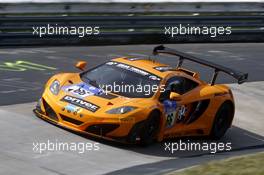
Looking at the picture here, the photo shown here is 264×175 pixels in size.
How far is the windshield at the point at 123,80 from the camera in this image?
12258mm

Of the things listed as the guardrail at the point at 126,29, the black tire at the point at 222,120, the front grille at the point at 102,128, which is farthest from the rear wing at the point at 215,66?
the guardrail at the point at 126,29

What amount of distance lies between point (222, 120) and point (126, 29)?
10.3 meters

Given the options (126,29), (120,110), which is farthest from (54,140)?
(126,29)

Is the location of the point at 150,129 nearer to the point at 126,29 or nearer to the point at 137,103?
the point at 137,103

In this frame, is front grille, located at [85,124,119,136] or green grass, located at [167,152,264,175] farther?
front grille, located at [85,124,119,136]

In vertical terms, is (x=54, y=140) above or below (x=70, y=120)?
below

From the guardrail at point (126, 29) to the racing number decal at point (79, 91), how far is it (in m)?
8.56

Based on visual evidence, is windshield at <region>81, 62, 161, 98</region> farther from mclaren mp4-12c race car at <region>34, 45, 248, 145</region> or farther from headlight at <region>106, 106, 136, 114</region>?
headlight at <region>106, 106, 136, 114</region>

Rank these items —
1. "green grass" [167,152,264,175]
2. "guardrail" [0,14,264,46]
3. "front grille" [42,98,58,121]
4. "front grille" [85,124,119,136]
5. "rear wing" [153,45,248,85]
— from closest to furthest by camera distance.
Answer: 1. "green grass" [167,152,264,175]
2. "front grille" [85,124,119,136]
3. "front grille" [42,98,58,121]
4. "rear wing" [153,45,248,85]
5. "guardrail" [0,14,264,46]

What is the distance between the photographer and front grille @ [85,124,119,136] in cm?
1156

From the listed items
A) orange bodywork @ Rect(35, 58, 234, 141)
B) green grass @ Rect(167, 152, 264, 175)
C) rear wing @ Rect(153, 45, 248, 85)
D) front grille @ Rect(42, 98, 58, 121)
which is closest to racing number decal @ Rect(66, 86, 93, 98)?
orange bodywork @ Rect(35, 58, 234, 141)

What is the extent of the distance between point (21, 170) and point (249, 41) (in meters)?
17.2

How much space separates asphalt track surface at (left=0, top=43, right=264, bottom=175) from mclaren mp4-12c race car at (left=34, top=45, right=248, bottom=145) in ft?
0.75

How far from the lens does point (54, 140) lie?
11.4 meters
